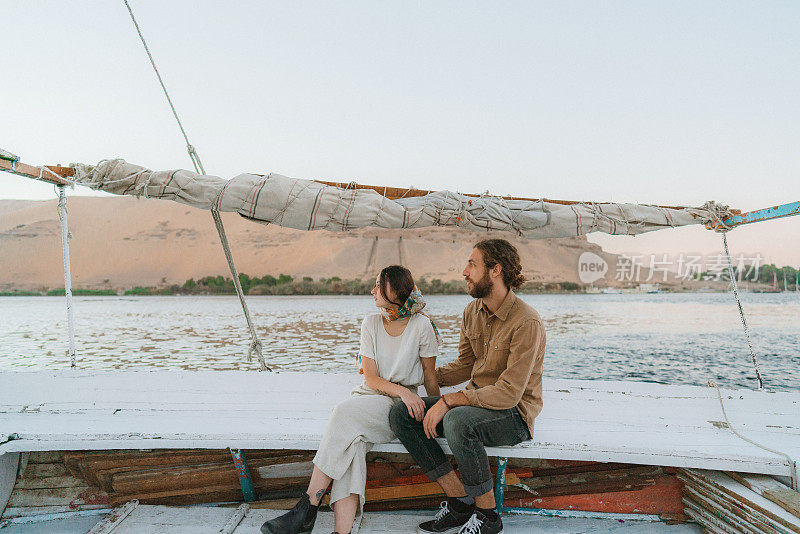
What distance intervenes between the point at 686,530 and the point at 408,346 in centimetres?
164

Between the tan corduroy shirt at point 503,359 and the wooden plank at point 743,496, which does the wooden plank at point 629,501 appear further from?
the tan corduroy shirt at point 503,359

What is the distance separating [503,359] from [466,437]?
17.1 inches

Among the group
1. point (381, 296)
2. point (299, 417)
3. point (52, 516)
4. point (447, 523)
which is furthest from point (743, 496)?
point (52, 516)

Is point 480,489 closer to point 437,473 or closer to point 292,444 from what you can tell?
point 437,473

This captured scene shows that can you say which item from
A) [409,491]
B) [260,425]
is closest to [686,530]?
[409,491]

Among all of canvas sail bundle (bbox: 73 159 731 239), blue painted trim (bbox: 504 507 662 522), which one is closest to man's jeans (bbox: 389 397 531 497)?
blue painted trim (bbox: 504 507 662 522)

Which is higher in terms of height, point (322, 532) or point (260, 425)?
point (260, 425)

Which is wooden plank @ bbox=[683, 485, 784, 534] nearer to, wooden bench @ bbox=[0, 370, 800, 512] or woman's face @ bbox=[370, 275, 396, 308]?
wooden bench @ bbox=[0, 370, 800, 512]

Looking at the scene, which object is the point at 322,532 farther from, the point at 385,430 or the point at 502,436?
the point at 502,436

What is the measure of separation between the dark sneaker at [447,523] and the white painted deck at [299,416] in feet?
1.13

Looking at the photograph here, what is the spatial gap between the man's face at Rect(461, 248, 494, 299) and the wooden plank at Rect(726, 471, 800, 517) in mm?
1501

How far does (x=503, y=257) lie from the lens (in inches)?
97.6

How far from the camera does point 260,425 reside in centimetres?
262

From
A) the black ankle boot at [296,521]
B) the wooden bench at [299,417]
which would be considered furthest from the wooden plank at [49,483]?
the black ankle boot at [296,521]
